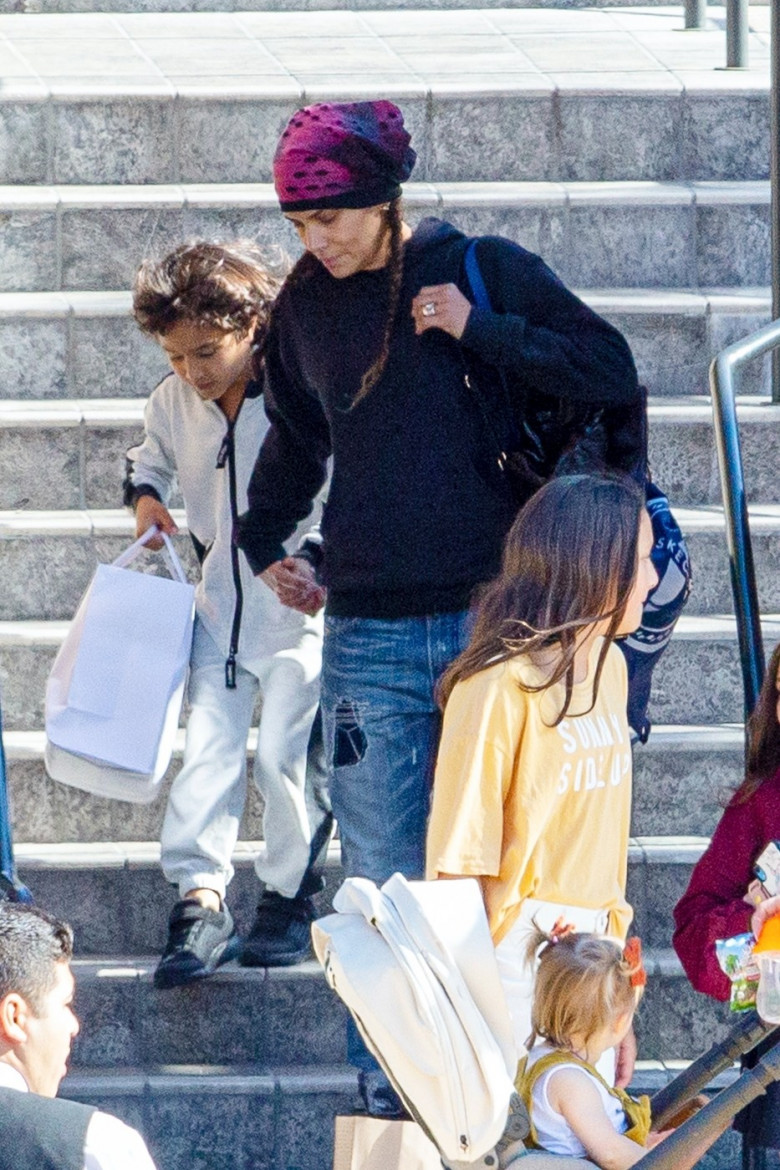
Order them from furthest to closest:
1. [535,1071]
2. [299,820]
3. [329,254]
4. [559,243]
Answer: [559,243]
[299,820]
[329,254]
[535,1071]

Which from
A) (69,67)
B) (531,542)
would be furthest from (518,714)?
(69,67)

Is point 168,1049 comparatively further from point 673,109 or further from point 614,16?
point 614,16

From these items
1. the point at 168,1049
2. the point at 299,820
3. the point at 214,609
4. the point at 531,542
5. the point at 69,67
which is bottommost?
the point at 168,1049

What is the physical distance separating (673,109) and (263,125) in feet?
3.79

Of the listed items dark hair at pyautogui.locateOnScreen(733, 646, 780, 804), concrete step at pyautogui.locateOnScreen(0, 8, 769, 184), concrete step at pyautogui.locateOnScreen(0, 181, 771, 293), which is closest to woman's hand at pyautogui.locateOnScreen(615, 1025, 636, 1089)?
dark hair at pyautogui.locateOnScreen(733, 646, 780, 804)

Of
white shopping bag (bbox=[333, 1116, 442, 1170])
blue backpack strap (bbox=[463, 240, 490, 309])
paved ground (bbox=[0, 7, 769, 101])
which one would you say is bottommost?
white shopping bag (bbox=[333, 1116, 442, 1170])

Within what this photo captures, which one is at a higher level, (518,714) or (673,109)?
(673,109)

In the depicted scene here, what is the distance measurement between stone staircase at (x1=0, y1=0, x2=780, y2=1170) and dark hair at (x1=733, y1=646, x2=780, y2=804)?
36.7 inches

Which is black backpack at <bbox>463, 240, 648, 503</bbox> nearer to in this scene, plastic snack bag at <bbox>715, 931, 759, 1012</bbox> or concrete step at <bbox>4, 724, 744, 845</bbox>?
plastic snack bag at <bbox>715, 931, 759, 1012</bbox>

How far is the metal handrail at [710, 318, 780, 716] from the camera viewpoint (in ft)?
12.6

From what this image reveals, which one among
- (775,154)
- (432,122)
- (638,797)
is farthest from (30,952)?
(432,122)

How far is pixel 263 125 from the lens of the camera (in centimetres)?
587

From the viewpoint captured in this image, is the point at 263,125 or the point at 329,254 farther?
the point at 263,125

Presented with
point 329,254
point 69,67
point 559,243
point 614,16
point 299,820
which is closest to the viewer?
point 329,254
